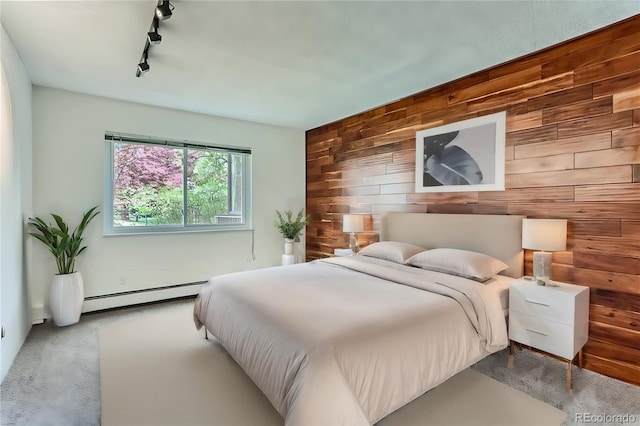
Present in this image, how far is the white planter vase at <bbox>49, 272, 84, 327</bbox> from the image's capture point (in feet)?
10.2

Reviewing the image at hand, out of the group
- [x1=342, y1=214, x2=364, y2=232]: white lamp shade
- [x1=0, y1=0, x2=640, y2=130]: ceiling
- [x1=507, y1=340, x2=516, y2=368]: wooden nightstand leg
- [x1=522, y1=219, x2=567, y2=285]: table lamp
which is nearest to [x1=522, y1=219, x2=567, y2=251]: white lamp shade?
[x1=522, y1=219, x2=567, y2=285]: table lamp

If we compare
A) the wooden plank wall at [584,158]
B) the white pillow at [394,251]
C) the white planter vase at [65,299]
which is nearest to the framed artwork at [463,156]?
the wooden plank wall at [584,158]

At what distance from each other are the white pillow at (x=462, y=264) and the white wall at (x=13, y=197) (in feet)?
11.0

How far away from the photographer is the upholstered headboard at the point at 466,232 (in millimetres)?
2758

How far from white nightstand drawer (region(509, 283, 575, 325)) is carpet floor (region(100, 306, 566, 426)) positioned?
1.88 ft

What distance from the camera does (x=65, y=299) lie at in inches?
124

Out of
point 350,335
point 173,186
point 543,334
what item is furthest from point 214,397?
point 173,186

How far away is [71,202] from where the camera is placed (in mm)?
3486

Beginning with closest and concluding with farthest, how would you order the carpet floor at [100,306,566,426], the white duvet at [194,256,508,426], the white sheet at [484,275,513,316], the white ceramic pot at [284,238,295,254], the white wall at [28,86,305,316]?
the white duvet at [194,256,508,426]
the carpet floor at [100,306,566,426]
the white sheet at [484,275,513,316]
the white wall at [28,86,305,316]
the white ceramic pot at [284,238,295,254]

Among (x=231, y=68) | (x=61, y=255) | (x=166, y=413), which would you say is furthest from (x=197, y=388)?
(x=231, y=68)

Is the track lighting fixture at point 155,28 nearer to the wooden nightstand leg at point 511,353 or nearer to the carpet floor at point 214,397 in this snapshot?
the carpet floor at point 214,397

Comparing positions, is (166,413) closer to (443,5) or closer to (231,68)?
(231,68)

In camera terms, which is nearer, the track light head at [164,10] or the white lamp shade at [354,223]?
the track light head at [164,10]

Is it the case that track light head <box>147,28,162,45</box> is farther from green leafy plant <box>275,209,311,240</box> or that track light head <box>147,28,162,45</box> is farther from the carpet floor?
green leafy plant <box>275,209,311,240</box>
